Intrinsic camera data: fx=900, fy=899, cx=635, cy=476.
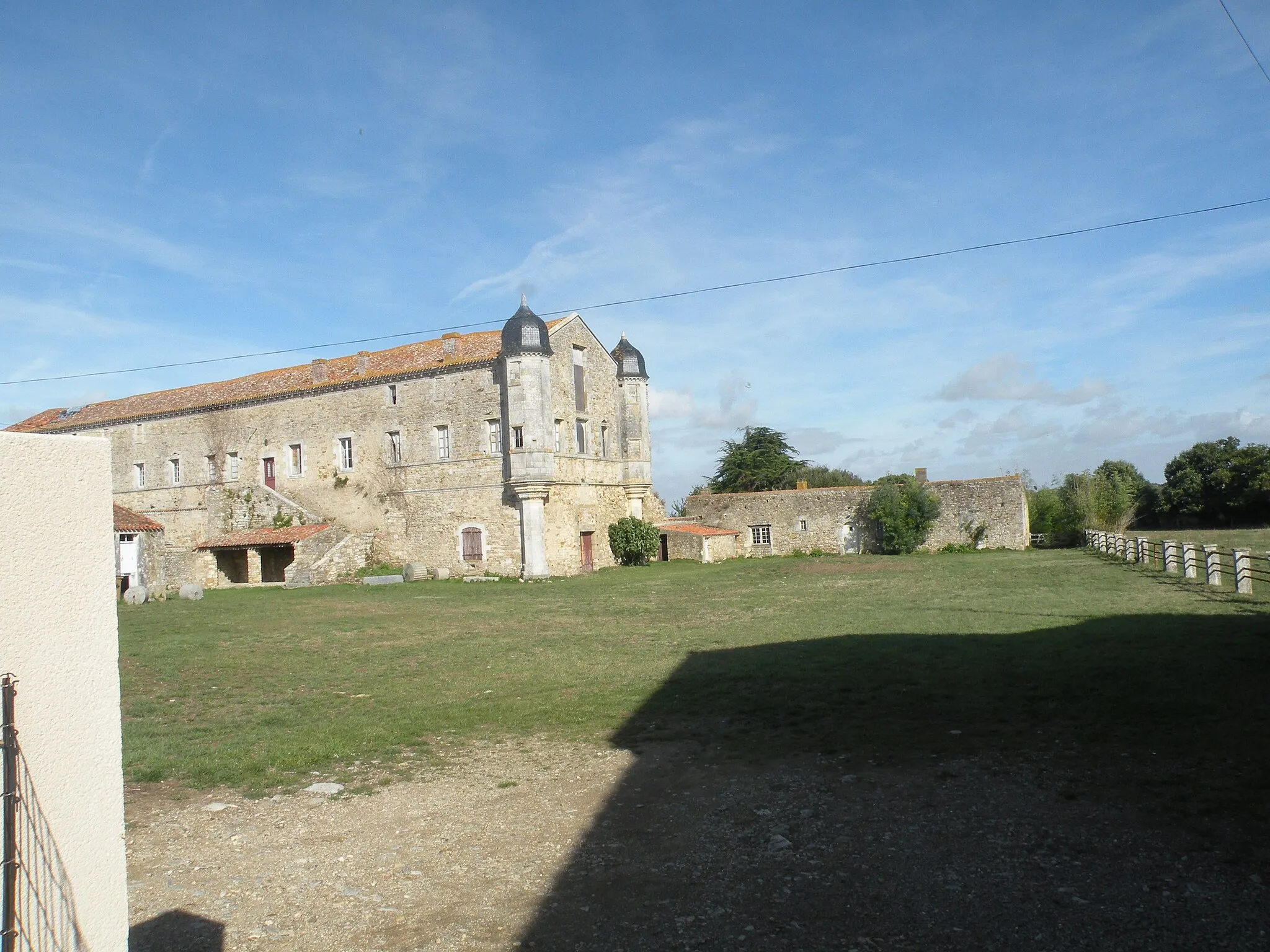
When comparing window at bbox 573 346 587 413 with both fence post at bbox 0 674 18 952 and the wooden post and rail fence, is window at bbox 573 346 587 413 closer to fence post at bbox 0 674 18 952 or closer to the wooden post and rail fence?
the wooden post and rail fence

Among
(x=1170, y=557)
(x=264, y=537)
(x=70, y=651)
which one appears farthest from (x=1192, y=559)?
(x=264, y=537)

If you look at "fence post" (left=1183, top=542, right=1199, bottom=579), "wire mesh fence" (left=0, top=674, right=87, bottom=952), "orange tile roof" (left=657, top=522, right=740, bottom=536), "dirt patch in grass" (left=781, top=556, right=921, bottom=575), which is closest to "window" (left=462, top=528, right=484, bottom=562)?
"orange tile roof" (left=657, top=522, right=740, bottom=536)

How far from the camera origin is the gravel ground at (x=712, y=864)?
173 inches

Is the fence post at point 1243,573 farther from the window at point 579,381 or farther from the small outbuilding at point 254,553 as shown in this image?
the small outbuilding at point 254,553

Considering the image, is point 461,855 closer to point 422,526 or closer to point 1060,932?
point 1060,932

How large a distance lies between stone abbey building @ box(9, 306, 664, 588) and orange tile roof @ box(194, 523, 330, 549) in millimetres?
116

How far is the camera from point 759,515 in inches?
1613

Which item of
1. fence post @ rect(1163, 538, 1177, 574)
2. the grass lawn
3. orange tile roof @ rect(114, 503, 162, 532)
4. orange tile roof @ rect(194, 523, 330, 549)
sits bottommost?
the grass lawn

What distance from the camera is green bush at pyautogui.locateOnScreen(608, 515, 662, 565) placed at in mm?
35625

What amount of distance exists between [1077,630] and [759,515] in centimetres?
2789

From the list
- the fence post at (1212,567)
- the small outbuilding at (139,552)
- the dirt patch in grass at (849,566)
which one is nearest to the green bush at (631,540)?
the dirt patch in grass at (849,566)

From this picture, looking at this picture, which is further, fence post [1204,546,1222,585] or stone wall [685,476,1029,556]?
stone wall [685,476,1029,556]

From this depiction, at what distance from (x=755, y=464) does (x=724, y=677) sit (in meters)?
54.3

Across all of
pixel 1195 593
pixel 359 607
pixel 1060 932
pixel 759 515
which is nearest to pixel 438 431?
pixel 359 607
